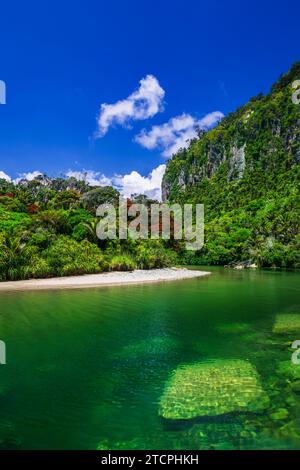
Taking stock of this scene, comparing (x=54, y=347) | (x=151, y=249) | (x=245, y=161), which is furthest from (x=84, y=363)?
(x=245, y=161)

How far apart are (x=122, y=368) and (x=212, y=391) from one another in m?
3.61

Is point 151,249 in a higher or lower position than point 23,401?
higher

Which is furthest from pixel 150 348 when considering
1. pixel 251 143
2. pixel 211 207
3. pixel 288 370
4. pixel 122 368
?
pixel 251 143

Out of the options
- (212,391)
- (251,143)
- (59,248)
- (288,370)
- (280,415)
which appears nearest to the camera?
(280,415)

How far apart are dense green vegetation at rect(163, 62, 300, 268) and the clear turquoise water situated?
190 ft

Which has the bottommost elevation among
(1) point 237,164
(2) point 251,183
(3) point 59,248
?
(3) point 59,248

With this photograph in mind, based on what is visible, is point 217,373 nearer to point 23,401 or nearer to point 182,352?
point 182,352

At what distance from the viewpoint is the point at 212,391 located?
10.7 m

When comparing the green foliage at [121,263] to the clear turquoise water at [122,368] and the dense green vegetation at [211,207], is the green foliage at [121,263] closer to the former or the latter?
the dense green vegetation at [211,207]

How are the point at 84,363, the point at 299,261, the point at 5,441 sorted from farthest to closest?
the point at 299,261 → the point at 84,363 → the point at 5,441

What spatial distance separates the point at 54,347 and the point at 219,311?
12482 millimetres

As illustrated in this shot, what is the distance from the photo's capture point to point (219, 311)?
24172 millimetres

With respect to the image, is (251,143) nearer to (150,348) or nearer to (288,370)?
(150,348)

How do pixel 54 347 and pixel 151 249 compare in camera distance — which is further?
pixel 151 249
